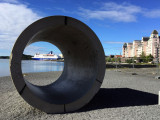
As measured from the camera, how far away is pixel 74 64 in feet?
24.6

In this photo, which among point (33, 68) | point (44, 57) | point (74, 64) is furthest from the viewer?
point (44, 57)

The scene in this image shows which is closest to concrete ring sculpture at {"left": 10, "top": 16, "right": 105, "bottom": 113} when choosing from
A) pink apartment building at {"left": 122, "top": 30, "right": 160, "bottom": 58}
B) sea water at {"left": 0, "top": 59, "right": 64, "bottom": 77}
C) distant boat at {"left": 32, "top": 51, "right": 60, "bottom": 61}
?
sea water at {"left": 0, "top": 59, "right": 64, "bottom": 77}

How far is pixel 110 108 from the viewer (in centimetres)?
521

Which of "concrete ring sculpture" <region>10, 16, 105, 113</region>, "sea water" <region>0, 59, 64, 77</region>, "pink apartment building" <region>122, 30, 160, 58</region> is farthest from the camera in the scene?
"pink apartment building" <region>122, 30, 160, 58</region>

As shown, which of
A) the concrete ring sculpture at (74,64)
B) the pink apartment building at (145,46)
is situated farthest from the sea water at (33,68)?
the pink apartment building at (145,46)

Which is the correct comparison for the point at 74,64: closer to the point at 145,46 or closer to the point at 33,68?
the point at 33,68

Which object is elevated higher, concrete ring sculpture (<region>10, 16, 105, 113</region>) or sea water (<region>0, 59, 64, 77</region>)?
concrete ring sculpture (<region>10, 16, 105, 113</region>)

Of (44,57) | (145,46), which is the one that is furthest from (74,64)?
(145,46)

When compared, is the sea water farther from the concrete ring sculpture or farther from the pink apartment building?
the pink apartment building

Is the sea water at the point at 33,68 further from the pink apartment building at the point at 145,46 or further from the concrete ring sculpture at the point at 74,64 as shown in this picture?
the pink apartment building at the point at 145,46

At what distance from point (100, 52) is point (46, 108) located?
7.48ft

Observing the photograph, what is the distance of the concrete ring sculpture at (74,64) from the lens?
446 centimetres

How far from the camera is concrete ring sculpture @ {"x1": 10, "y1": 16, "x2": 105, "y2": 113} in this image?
14.6 ft

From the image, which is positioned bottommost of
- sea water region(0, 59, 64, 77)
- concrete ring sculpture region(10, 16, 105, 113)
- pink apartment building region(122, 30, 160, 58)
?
sea water region(0, 59, 64, 77)
